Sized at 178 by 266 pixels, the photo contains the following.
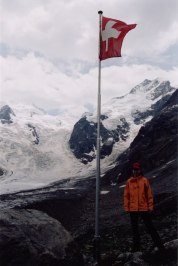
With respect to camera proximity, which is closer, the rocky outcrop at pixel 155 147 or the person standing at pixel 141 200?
the person standing at pixel 141 200

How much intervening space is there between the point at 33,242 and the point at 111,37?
8737mm

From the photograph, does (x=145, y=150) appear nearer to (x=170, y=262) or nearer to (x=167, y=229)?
(x=167, y=229)

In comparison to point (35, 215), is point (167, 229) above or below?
below

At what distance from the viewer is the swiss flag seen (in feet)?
53.8

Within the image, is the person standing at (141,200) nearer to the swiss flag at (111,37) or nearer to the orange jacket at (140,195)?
the orange jacket at (140,195)

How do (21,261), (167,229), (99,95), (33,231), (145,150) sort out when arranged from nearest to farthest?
(21,261) < (33,231) < (99,95) < (167,229) < (145,150)

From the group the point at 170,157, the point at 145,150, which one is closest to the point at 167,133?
the point at 145,150

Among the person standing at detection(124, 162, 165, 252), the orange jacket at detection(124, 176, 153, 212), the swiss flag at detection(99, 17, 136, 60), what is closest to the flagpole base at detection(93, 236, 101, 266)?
the person standing at detection(124, 162, 165, 252)

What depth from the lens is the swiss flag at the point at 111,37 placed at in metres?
16.4

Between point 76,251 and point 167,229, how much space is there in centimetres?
676

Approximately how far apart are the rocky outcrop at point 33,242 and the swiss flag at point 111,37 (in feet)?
23.0

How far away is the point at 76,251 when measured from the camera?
12.8 m

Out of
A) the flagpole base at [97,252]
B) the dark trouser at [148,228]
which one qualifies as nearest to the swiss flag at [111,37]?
the dark trouser at [148,228]

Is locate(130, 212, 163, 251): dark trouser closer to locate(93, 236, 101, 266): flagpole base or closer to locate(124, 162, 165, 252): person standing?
locate(124, 162, 165, 252): person standing
